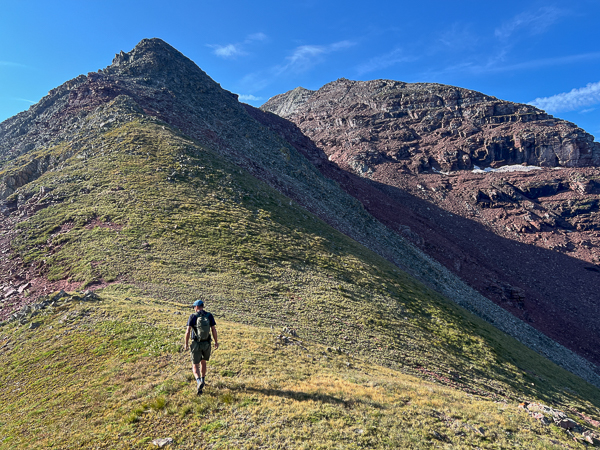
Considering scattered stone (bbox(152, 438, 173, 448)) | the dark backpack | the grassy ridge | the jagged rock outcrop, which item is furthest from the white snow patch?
scattered stone (bbox(152, 438, 173, 448))

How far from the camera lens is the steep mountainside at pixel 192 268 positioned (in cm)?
1543

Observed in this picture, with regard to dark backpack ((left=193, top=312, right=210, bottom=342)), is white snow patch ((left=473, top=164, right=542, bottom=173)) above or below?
above

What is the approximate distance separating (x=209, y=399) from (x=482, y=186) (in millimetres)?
112188

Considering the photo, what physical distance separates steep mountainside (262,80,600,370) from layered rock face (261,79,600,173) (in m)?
0.43

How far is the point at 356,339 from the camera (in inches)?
818

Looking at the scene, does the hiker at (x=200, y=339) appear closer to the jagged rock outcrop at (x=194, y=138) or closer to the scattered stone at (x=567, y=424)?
the scattered stone at (x=567, y=424)

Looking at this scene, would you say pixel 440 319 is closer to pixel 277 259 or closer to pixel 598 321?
pixel 277 259

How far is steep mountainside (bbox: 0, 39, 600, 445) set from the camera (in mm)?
15430

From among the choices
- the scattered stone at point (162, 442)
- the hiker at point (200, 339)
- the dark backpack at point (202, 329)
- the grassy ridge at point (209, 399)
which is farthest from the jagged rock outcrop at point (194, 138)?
the scattered stone at point (162, 442)

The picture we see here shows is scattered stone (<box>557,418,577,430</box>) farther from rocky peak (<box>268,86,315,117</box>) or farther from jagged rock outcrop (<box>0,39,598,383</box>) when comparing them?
rocky peak (<box>268,86,315,117</box>)

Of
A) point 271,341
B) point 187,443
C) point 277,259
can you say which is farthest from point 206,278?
point 187,443

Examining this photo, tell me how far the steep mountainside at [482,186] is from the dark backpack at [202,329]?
195ft

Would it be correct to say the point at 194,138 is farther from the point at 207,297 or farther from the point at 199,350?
the point at 199,350

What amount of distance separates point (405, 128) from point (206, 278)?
128712 mm
